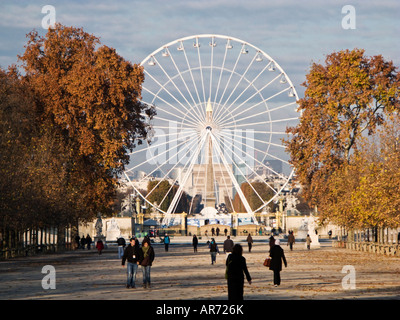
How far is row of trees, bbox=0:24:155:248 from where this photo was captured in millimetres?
57156

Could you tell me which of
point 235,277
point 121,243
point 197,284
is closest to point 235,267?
point 235,277

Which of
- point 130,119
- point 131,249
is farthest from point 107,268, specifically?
point 130,119

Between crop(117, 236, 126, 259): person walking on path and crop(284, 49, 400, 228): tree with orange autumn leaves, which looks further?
crop(284, 49, 400, 228): tree with orange autumn leaves

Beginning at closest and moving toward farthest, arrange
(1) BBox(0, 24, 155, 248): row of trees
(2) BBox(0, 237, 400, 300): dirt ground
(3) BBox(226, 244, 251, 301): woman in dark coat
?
(3) BBox(226, 244, 251, 301): woman in dark coat < (2) BBox(0, 237, 400, 300): dirt ground < (1) BBox(0, 24, 155, 248): row of trees

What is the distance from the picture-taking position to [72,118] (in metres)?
60.4

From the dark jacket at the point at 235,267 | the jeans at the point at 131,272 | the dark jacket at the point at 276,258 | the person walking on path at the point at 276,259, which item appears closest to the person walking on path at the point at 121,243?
the jeans at the point at 131,272

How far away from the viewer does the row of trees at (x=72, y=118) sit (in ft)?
188

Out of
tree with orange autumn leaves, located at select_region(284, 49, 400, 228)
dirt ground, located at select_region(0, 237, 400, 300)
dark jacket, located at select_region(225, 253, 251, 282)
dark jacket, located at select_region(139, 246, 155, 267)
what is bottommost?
dirt ground, located at select_region(0, 237, 400, 300)

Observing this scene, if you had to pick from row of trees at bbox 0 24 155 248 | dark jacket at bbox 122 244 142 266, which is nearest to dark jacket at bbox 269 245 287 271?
dark jacket at bbox 122 244 142 266

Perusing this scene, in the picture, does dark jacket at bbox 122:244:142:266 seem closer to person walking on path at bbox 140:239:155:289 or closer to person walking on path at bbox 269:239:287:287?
person walking on path at bbox 140:239:155:289

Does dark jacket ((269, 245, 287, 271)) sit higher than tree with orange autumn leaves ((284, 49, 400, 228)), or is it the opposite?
tree with orange autumn leaves ((284, 49, 400, 228))

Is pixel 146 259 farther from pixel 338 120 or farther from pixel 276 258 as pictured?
pixel 338 120

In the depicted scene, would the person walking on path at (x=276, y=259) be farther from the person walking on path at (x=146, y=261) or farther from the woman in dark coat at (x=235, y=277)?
the woman in dark coat at (x=235, y=277)
